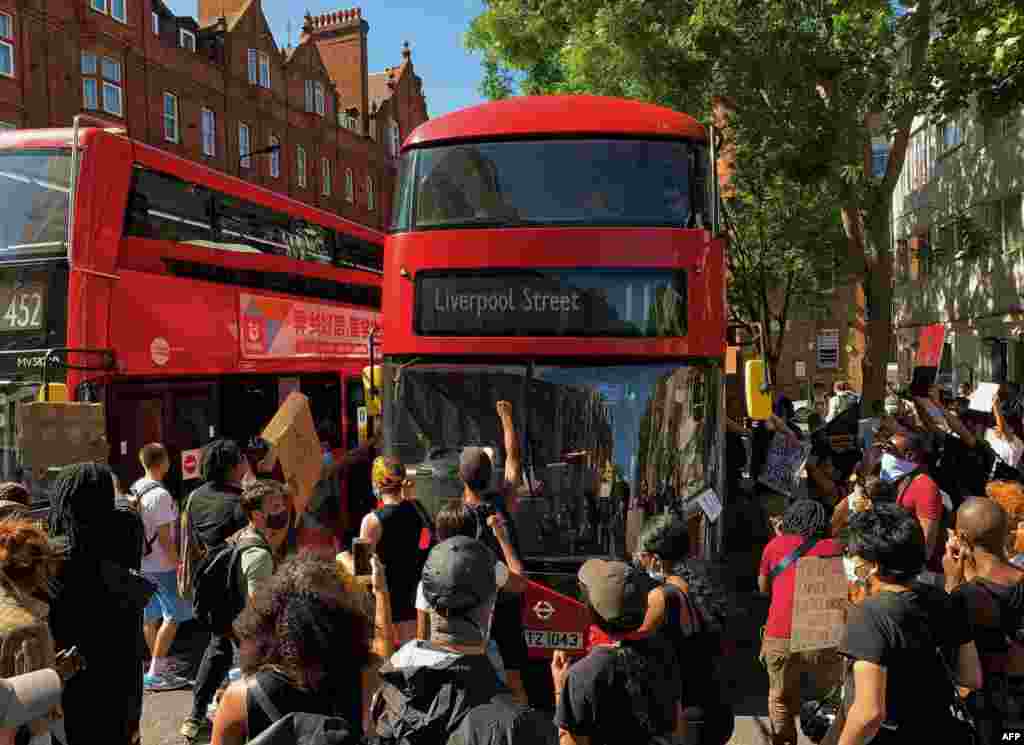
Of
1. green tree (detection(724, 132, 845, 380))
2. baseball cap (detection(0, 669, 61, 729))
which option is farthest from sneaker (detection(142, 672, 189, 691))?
green tree (detection(724, 132, 845, 380))

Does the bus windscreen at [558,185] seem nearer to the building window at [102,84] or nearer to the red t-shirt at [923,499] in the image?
the red t-shirt at [923,499]

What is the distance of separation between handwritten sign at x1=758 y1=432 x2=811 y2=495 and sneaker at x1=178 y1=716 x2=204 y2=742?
5008 millimetres

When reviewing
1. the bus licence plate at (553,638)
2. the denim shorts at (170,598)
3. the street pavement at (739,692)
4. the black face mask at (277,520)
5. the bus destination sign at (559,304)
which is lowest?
the street pavement at (739,692)

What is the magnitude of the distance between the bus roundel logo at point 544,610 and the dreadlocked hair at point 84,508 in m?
2.98

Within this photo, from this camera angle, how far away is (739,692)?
6.45 meters

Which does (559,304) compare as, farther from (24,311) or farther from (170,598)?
(24,311)

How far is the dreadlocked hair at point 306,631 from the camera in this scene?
232 cm

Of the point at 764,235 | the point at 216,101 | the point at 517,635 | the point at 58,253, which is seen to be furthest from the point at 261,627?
the point at 216,101

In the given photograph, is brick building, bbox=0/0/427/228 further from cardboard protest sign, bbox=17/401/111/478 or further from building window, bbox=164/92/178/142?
cardboard protest sign, bbox=17/401/111/478

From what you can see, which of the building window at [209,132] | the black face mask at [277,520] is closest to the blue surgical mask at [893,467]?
the black face mask at [277,520]

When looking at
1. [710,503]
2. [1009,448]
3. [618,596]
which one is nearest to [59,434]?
[710,503]

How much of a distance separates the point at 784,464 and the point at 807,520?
374cm

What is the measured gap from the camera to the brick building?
23.3 metres

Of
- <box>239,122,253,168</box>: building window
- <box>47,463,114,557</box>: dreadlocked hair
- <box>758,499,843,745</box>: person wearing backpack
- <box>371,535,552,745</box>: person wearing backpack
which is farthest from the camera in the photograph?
<box>239,122,253,168</box>: building window
